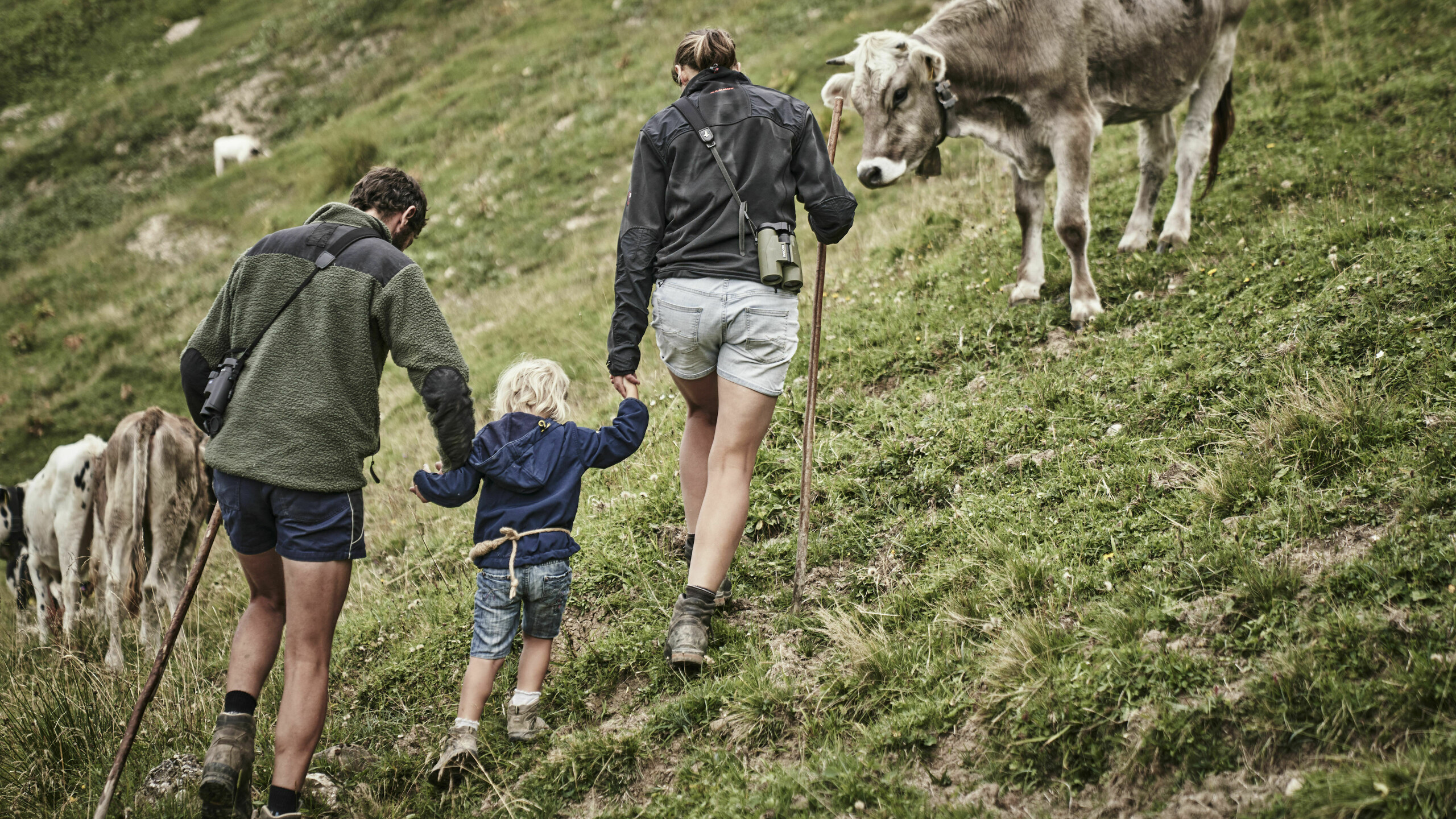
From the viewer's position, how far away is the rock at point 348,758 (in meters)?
4.50

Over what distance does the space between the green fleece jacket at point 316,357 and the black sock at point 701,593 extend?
1.25 metres

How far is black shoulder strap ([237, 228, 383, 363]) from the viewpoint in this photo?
374 centimetres

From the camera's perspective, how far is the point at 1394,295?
16.9 ft

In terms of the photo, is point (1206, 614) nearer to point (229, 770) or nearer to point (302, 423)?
point (302, 423)

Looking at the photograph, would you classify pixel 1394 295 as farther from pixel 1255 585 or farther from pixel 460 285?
pixel 460 285

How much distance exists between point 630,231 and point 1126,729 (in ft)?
9.62

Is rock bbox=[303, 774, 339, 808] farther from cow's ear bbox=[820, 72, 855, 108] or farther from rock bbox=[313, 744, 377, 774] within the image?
cow's ear bbox=[820, 72, 855, 108]

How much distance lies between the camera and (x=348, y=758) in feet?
15.0

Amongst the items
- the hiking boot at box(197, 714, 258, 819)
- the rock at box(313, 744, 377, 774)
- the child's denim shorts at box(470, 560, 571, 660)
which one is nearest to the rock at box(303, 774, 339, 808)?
the rock at box(313, 744, 377, 774)

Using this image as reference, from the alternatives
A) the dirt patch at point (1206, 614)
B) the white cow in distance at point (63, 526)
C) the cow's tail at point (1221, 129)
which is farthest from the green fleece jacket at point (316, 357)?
the cow's tail at point (1221, 129)

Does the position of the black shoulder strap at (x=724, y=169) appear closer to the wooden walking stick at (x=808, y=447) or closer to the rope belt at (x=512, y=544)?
the wooden walking stick at (x=808, y=447)

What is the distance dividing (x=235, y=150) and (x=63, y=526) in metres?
19.9

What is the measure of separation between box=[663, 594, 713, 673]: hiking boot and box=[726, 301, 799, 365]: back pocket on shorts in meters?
1.20

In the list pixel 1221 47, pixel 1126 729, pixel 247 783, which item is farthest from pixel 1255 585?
pixel 1221 47
